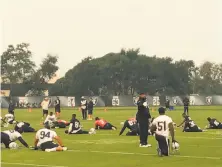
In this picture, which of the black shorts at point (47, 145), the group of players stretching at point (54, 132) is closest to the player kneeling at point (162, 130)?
the group of players stretching at point (54, 132)

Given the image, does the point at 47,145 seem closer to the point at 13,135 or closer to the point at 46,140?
the point at 46,140

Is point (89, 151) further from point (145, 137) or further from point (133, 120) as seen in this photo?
point (133, 120)

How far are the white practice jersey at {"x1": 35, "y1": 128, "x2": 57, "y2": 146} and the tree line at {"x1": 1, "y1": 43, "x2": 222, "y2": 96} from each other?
103830mm

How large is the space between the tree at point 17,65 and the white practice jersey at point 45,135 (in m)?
108

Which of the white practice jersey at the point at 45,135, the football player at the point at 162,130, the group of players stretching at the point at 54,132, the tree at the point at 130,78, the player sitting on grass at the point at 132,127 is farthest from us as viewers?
the tree at the point at 130,78

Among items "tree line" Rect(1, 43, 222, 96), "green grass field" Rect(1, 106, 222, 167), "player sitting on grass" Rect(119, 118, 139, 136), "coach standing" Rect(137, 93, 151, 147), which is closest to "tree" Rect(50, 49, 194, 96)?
"tree line" Rect(1, 43, 222, 96)

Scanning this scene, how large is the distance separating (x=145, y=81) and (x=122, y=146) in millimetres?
103426

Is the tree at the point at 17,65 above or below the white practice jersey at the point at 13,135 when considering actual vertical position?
above

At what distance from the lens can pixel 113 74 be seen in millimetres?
127812

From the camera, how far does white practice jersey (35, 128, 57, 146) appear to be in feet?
68.2

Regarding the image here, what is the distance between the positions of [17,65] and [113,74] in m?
22.2

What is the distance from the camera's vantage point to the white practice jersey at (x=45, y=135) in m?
20.8

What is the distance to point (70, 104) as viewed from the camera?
329ft

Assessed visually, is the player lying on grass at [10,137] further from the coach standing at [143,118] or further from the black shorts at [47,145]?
the coach standing at [143,118]
